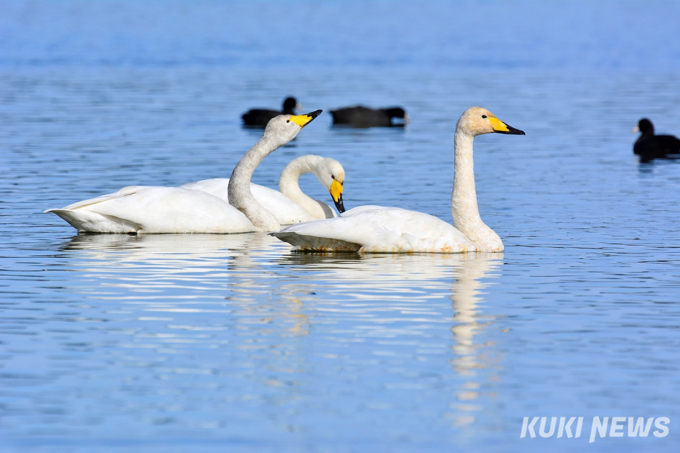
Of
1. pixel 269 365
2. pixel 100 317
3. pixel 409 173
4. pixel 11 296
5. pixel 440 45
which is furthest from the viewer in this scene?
pixel 440 45

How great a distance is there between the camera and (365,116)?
3088 cm

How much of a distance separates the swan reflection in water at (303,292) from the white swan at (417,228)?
134 millimetres

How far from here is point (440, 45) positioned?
64562mm

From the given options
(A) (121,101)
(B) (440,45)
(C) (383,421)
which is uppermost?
(B) (440,45)

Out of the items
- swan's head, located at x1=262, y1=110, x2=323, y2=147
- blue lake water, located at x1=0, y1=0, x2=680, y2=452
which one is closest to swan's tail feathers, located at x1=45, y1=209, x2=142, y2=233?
blue lake water, located at x1=0, y1=0, x2=680, y2=452

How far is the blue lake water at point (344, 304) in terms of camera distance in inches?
278

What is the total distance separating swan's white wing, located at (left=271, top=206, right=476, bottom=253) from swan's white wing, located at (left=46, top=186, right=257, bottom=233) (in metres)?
2.00

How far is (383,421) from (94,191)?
11.7 m

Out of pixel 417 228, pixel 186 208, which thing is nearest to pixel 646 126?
pixel 186 208

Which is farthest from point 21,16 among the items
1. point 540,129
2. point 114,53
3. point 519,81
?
point 540,129

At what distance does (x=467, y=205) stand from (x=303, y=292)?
312cm

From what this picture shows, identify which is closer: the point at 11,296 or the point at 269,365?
the point at 269,365

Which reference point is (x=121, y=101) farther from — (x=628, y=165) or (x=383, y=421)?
(x=383, y=421)

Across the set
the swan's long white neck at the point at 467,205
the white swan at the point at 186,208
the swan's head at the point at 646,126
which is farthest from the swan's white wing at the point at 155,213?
the swan's head at the point at 646,126
